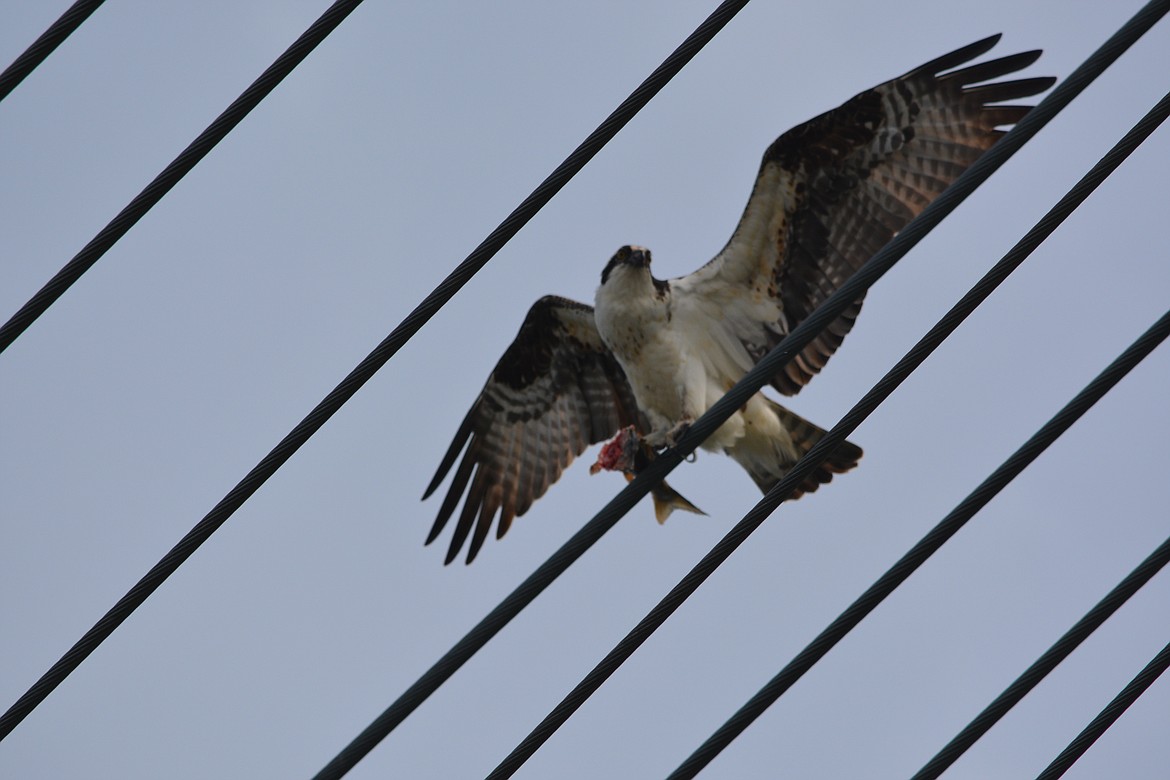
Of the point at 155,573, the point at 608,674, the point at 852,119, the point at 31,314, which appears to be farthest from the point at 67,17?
the point at 852,119

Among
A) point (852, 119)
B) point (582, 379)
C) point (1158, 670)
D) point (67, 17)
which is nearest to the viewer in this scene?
point (67, 17)

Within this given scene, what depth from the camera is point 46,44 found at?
3.40m

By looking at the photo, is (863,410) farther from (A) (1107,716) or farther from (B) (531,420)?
(B) (531,420)

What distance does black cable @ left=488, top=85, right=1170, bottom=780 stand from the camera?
368 centimetres

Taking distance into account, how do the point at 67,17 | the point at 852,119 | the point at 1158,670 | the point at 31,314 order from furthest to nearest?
1. the point at 852,119
2. the point at 1158,670
3. the point at 31,314
4. the point at 67,17

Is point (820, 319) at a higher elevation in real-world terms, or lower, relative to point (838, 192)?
lower

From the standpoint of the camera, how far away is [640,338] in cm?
708

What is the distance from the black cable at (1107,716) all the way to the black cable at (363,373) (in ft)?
6.74

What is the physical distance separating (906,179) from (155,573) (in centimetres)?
495

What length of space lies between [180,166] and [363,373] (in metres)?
0.80

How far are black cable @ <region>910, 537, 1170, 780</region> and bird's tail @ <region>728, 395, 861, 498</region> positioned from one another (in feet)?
11.4

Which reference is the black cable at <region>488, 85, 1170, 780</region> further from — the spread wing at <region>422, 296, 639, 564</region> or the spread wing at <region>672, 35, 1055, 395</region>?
the spread wing at <region>422, 296, 639, 564</region>

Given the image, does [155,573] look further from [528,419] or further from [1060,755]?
[528,419]

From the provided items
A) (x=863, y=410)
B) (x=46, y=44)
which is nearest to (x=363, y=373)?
(x=46, y=44)
